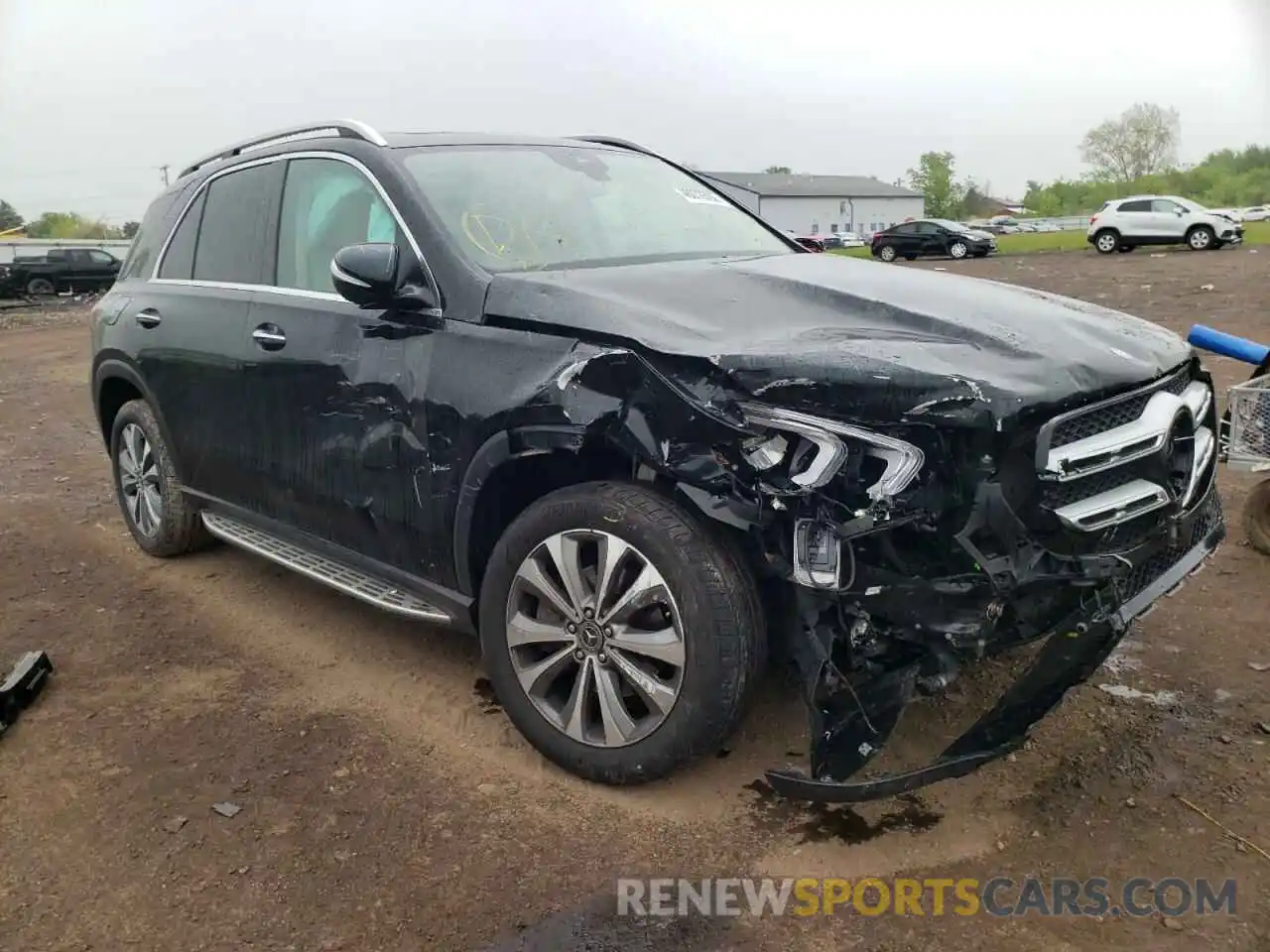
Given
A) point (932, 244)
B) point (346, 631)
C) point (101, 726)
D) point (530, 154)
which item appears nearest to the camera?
point (101, 726)

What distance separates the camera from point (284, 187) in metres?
4.15

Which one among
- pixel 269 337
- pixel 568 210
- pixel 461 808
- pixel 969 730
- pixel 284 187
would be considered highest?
pixel 284 187

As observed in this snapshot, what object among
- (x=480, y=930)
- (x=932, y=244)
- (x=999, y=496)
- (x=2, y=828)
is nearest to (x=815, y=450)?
(x=999, y=496)

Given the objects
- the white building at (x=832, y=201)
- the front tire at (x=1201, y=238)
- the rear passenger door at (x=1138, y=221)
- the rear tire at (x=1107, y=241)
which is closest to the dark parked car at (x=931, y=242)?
the rear tire at (x=1107, y=241)

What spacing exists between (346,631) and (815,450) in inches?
101

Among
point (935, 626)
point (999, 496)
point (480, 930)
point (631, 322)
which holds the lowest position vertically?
point (480, 930)

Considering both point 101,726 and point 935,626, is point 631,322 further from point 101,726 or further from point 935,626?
point 101,726

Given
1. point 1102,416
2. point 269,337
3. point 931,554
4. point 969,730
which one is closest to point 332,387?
point 269,337

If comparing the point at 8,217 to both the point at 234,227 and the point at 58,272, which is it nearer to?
the point at 58,272

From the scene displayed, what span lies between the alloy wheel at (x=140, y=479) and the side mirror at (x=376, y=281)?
2.25 m

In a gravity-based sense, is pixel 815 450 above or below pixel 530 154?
below

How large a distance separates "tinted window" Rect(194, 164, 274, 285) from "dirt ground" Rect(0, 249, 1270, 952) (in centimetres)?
152

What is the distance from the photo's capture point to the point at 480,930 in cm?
251

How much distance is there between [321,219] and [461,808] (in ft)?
7.41
